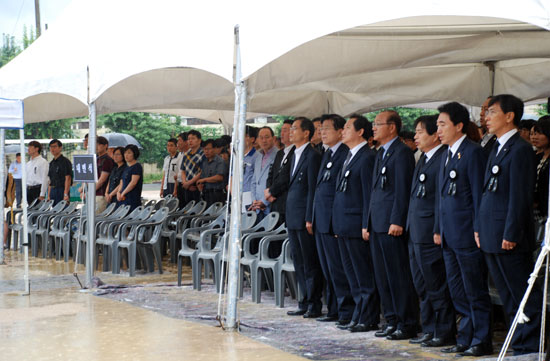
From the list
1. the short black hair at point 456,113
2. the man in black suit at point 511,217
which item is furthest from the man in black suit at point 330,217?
the man in black suit at point 511,217

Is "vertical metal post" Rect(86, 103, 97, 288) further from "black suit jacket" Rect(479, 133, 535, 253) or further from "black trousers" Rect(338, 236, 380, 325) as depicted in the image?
"black suit jacket" Rect(479, 133, 535, 253)

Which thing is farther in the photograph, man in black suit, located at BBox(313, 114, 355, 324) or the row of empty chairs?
the row of empty chairs

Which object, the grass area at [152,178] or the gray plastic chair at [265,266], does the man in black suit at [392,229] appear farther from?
the grass area at [152,178]

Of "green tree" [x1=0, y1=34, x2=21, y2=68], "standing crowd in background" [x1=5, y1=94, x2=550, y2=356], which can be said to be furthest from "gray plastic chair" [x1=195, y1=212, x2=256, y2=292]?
"green tree" [x1=0, y1=34, x2=21, y2=68]

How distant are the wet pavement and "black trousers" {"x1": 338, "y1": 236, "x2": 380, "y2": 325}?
9.2 inches

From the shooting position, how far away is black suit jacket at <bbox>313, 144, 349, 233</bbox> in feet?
24.5

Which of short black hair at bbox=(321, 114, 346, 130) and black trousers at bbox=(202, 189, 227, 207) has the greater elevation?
short black hair at bbox=(321, 114, 346, 130)

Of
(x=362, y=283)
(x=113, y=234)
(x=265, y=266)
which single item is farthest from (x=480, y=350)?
(x=113, y=234)

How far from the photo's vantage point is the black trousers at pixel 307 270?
7.85 m

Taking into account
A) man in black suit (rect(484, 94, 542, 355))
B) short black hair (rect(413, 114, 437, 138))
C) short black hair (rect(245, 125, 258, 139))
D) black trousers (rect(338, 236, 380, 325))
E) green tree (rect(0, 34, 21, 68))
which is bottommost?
black trousers (rect(338, 236, 380, 325))

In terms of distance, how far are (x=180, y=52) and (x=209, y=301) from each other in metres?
2.66

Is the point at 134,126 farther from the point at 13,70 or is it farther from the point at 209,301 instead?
the point at 209,301

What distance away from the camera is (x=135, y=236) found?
11.3m

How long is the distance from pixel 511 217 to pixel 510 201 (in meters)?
0.11
